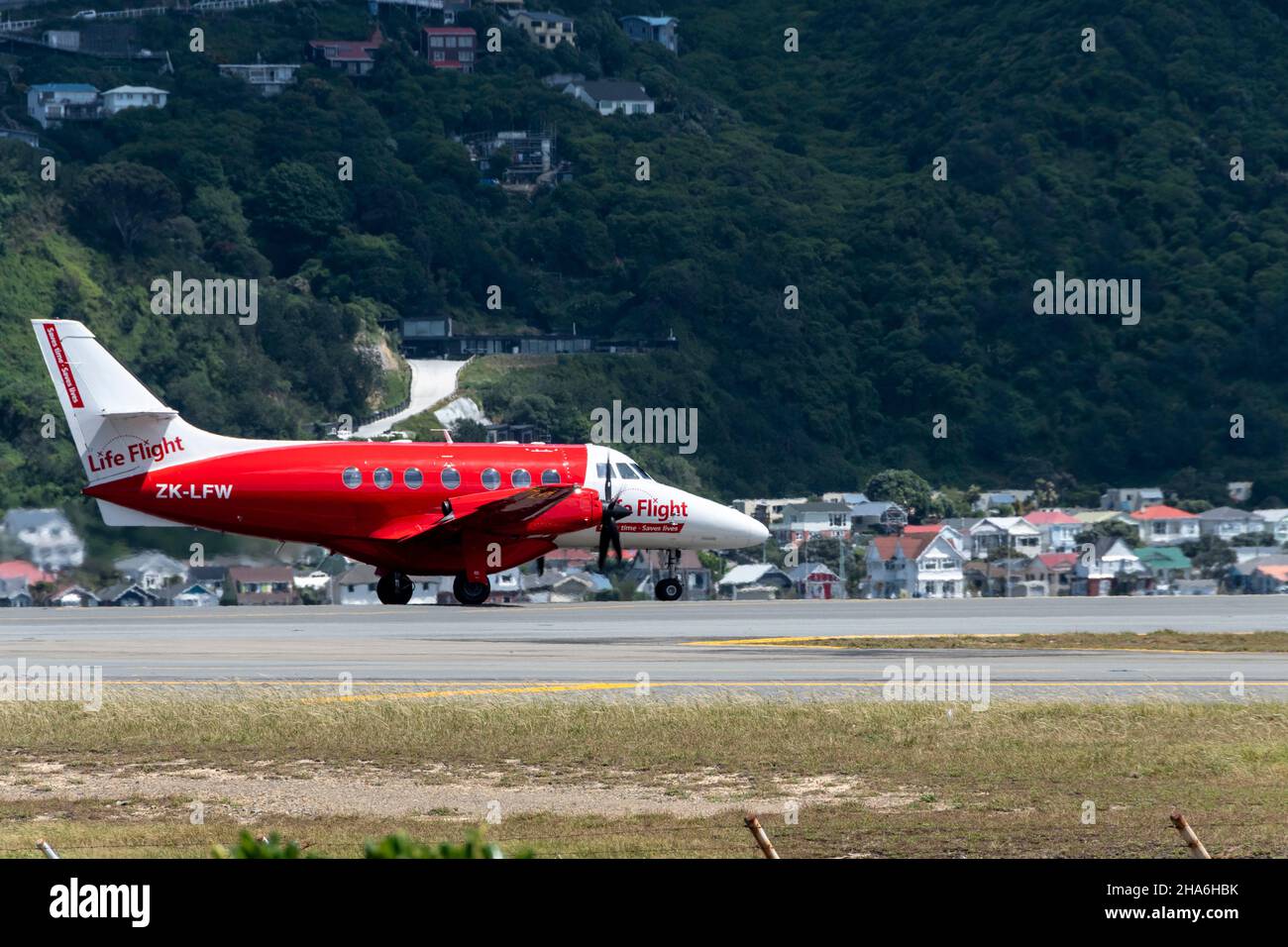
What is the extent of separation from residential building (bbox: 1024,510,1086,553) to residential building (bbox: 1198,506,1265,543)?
6.90m

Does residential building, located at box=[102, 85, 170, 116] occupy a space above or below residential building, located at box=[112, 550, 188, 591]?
above

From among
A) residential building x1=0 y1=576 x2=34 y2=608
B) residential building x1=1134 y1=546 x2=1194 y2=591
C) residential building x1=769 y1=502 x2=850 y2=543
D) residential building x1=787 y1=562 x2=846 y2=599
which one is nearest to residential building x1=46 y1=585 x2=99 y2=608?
residential building x1=0 y1=576 x2=34 y2=608

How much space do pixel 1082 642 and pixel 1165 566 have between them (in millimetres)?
42860

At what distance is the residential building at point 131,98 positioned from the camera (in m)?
177

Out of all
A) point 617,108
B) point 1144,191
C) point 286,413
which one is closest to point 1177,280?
point 1144,191

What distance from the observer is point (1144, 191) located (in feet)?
526

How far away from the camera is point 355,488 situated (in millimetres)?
44906

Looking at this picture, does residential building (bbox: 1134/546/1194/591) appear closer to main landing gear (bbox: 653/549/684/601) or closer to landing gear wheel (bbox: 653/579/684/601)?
main landing gear (bbox: 653/549/684/601)

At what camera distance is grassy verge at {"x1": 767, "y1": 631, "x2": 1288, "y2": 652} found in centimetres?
3653

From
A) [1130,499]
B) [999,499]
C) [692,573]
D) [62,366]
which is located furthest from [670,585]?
[1130,499]

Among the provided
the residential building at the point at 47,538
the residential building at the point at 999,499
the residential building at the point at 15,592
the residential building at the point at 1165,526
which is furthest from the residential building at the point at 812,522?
the residential building at the point at 15,592

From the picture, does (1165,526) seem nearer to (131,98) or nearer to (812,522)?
(812,522)
